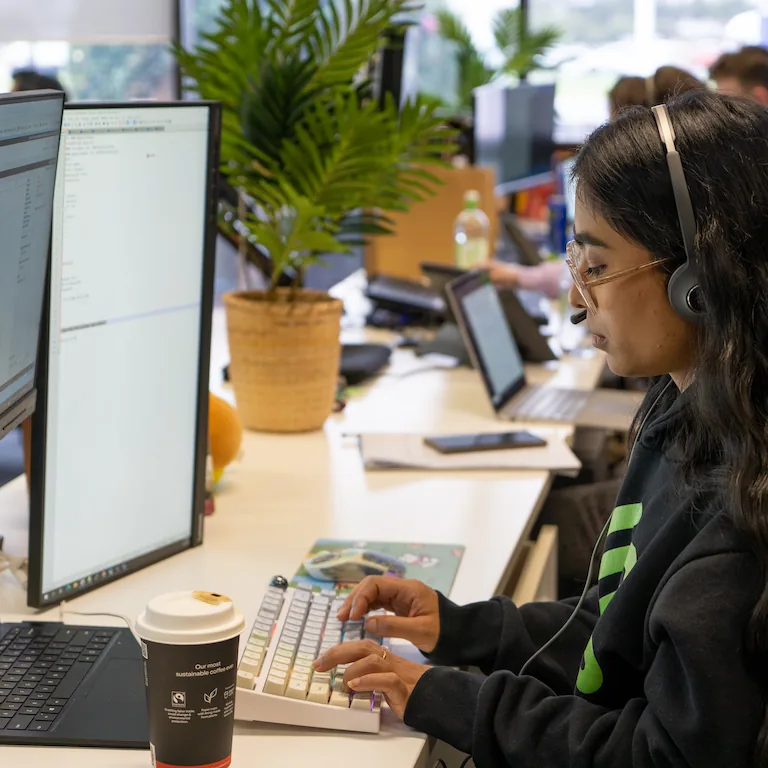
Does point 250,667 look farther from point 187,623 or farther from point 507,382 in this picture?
point 507,382

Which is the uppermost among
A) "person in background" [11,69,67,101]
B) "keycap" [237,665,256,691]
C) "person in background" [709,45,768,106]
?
"person in background" [709,45,768,106]

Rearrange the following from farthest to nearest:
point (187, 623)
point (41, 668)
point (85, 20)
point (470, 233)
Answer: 1. point (470, 233)
2. point (85, 20)
3. point (41, 668)
4. point (187, 623)

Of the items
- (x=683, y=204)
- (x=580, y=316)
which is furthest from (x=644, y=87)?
(x=683, y=204)

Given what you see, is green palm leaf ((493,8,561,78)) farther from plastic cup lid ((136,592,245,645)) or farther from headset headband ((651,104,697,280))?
plastic cup lid ((136,592,245,645))

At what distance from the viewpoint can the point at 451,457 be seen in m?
1.77

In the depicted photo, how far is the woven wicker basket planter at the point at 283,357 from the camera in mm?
1836

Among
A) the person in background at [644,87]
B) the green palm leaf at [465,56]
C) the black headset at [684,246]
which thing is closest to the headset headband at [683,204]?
the black headset at [684,246]

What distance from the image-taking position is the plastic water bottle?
10.4 ft

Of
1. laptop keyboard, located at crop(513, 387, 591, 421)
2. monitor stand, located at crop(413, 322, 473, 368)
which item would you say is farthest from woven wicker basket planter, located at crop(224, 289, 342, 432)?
monitor stand, located at crop(413, 322, 473, 368)

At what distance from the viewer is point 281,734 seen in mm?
976

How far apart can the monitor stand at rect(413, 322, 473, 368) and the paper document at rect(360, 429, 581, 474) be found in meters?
0.64

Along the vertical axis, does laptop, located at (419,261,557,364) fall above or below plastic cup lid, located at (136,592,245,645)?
below

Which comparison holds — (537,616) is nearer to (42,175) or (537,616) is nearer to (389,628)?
(389,628)

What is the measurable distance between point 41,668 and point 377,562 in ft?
1.30
